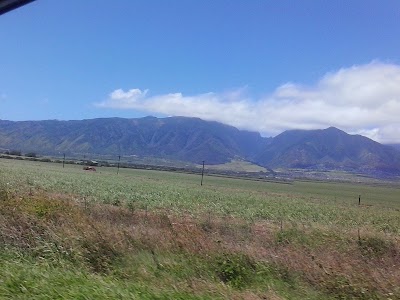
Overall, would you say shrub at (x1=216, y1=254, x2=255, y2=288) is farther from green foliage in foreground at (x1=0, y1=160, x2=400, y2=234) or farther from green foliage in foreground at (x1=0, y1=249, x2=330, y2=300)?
green foliage in foreground at (x1=0, y1=160, x2=400, y2=234)

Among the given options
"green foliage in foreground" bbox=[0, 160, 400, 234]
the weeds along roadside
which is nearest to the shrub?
the weeds along roadside

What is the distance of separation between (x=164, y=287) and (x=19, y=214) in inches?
194

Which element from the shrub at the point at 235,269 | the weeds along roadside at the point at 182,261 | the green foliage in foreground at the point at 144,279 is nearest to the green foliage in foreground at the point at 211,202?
the weeds along roadside at the point at 182,261

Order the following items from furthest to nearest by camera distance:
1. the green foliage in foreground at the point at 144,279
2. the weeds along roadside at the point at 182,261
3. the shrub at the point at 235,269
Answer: the shrub at the point at 235,269, the weeds along roadside at the point at 182,261, the green foliage in foreground at the point at 144,279

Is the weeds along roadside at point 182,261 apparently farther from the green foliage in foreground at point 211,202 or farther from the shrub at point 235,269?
the green foliage in foreground at point 211,202

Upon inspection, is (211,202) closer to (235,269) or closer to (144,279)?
(235,269)

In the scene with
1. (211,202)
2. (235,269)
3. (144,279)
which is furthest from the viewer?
(211,202)

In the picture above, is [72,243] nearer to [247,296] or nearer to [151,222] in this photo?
[247,296]

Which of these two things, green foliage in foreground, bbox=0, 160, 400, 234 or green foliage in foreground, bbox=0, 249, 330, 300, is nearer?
green foliage in foreground, bbox=0, 249, 330, 300

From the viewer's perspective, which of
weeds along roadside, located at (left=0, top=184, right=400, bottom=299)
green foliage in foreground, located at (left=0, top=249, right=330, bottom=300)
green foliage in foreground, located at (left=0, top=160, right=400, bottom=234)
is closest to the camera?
green foliage in foreground, located at (left=0, top=249, right=330, bottom=300)

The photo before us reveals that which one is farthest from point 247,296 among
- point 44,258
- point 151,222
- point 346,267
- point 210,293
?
point 151,222

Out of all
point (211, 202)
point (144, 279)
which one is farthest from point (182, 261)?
point (211, 202)

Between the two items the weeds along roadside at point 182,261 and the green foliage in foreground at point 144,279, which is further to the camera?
the weeds along roadside at point 182,261

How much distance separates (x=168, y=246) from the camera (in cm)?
856
